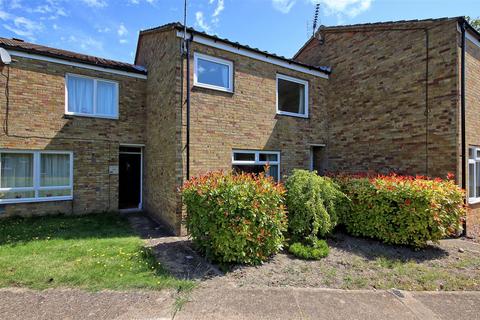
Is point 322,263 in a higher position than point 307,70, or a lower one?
lower

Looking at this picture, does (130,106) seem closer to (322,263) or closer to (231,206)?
(231,206)

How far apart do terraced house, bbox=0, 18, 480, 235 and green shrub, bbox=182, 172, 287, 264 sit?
1.91 meters

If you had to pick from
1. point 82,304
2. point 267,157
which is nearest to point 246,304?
point 82,304

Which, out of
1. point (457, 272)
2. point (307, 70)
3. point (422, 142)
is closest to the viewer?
point (457, 272)

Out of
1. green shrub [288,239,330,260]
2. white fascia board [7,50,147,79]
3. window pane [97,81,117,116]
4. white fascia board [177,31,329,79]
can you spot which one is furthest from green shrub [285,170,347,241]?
white fascia board [7,50,147,79]

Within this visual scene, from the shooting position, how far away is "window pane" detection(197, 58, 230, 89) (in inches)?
279

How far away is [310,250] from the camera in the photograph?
202 inches

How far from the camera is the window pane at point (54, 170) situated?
27.2 feet

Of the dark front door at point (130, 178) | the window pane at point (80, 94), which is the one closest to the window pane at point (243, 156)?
the dark front door at point (130, 178)

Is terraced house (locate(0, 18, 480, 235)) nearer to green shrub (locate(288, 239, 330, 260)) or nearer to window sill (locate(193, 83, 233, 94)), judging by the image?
window sill (locate(193, 83, 233, 94))

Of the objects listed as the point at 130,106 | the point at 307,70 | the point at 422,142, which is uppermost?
the point at 307,70

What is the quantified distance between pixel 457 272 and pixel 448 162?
3.30 meters

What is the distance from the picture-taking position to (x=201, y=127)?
6.89 meters

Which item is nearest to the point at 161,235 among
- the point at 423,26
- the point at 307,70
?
the point at 307,70
